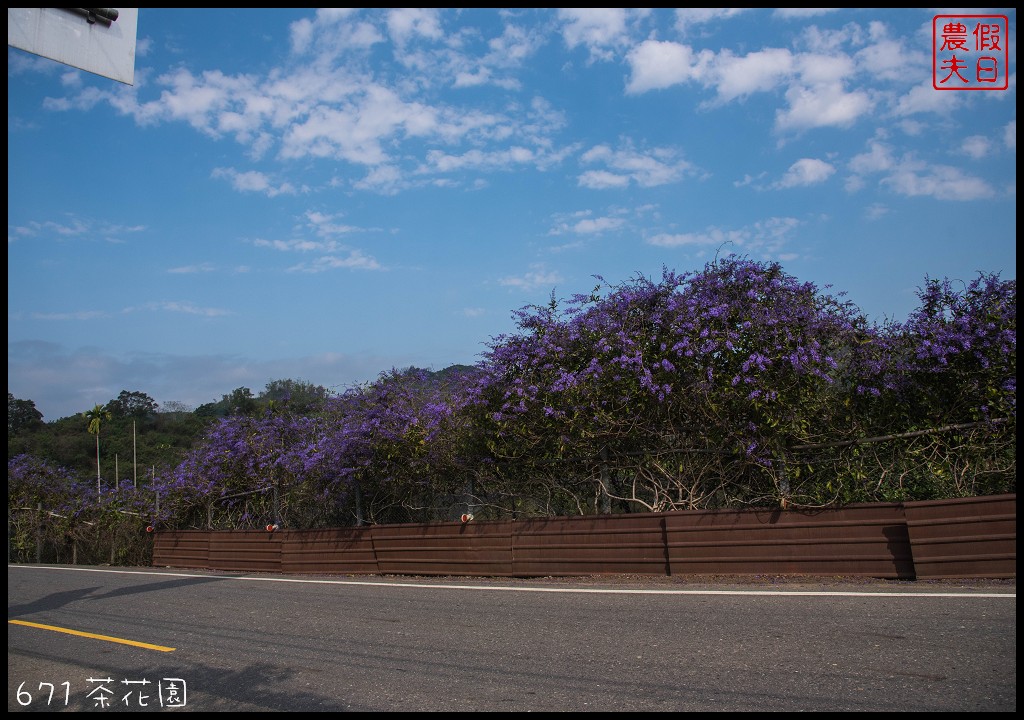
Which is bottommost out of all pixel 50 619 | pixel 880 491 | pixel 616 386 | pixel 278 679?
pixel 50 619

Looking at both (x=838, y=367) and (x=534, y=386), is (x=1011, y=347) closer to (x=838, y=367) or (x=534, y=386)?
(x=838, y=367)

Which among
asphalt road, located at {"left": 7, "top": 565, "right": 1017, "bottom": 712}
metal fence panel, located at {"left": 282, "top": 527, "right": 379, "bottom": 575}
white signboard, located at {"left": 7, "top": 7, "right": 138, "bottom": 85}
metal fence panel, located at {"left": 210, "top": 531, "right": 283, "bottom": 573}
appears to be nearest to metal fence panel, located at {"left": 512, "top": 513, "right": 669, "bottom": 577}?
asphalt road, located at {"left": 7, "top": 565, "right": 1017, "bottom": 712}

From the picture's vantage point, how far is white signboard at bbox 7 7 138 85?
16.2ft

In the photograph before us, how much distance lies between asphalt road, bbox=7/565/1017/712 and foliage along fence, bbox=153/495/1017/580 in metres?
0.29

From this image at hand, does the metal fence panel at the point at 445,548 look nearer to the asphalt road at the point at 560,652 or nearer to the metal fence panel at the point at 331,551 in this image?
the metal fence panel at the point at 331,551

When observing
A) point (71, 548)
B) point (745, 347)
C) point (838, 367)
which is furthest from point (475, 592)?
point (71, 548)

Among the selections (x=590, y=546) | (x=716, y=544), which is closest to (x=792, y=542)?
(x=716, y=544)

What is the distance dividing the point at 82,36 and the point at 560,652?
19.6ft

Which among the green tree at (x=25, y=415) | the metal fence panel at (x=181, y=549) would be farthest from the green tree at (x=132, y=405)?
Answer: the metal fence panel at (x=181, y=549)

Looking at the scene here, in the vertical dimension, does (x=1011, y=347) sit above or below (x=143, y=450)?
above

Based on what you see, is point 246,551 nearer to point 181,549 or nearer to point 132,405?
point 181,549

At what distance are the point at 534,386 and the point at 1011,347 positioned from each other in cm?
709

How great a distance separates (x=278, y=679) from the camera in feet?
19.9

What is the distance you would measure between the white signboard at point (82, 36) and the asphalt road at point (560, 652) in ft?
15.1
